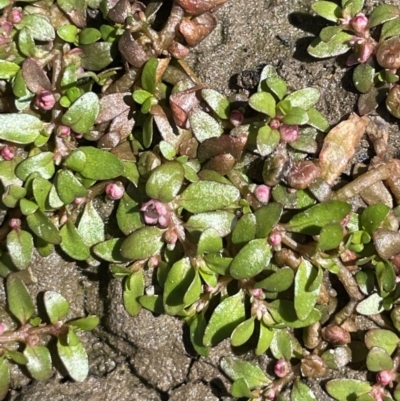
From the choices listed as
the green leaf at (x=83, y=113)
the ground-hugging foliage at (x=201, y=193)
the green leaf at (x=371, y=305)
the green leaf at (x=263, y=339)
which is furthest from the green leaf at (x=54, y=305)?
the green leaf at (x=371, y=305)

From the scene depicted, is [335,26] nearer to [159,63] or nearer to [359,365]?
[159,63]

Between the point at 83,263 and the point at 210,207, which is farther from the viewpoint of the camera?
the point at 83,263

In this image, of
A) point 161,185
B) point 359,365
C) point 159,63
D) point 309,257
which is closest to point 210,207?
point 161,185

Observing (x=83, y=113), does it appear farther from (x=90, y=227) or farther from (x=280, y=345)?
(x=280, y=345)

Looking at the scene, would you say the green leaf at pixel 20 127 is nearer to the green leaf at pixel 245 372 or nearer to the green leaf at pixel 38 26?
the green leaf at pixel 38 26

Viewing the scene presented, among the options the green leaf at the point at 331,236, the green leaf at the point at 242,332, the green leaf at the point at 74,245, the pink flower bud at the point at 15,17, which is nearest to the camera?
the green leaf at the point at 331,236

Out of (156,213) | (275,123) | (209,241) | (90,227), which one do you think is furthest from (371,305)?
(90,227)

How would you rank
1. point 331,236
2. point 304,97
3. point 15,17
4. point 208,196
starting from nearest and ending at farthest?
point 331,236 < point 208,196 < point 304,97 < point 15,17
